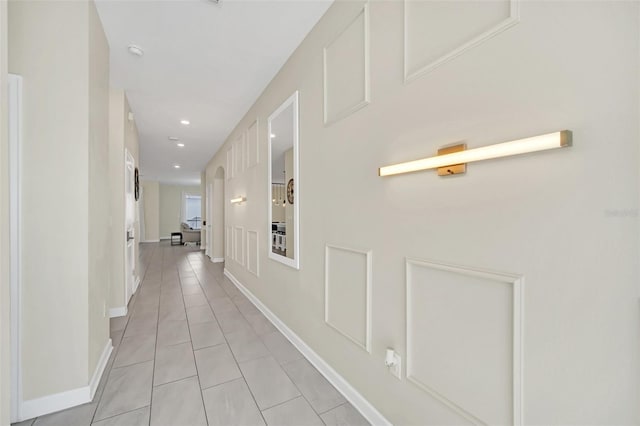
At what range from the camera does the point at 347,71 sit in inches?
69.8

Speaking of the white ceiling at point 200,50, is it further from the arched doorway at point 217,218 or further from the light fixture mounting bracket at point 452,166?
the arched doorway at point 217,218

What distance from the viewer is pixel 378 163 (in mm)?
1528

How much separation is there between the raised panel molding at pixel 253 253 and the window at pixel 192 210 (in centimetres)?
1083

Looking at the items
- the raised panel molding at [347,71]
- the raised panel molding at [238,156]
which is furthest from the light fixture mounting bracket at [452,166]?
the raised panel molding at [238,156]

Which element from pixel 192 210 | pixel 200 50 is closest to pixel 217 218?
pixel 200 50

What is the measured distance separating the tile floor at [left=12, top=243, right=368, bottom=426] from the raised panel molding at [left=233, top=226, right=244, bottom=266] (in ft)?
3.14

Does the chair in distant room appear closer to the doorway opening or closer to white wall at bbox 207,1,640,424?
the doorway opening

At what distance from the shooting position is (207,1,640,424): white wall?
739 millimetres

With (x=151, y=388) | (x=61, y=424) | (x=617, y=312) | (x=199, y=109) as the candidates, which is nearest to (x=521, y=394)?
(x=617, y=312)

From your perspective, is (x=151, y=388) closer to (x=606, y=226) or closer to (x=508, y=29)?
(x=606, y=226)

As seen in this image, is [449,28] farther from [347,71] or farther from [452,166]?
[347,71]

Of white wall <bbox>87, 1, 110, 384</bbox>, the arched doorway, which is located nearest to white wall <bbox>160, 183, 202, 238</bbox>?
the arched doorway

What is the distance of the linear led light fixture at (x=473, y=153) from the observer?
0.80 metres

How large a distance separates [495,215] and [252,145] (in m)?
3.22
